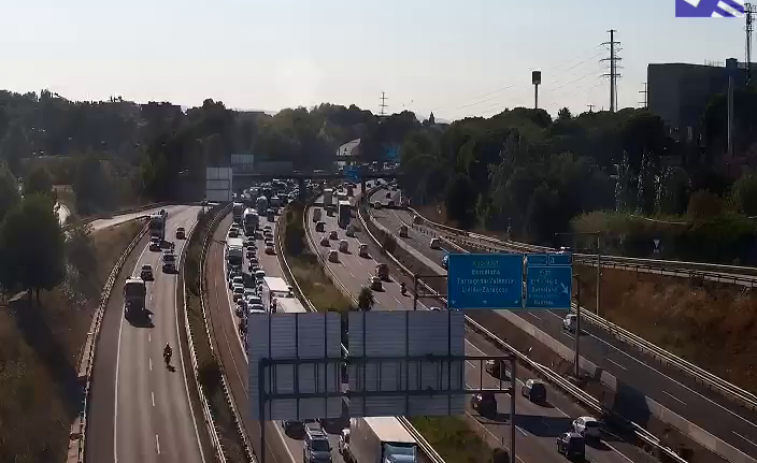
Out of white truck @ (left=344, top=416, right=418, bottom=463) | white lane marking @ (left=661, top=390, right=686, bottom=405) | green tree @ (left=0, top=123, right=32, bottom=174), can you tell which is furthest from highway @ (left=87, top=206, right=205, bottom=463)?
green tree @ (left=0, top=123, right=32, bottom=174)

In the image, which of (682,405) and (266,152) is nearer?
(682,405)

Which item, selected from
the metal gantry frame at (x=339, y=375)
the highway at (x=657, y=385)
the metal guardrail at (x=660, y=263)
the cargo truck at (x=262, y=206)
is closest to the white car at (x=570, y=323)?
the highway at (x=657, y=385)

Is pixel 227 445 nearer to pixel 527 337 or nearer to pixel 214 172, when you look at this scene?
pixel 527 337

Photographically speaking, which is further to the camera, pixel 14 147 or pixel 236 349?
pixel 14 147

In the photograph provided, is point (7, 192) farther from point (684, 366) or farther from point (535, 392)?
point (684, 366)

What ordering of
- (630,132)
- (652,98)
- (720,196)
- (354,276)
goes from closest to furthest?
(720,196) → (354,276) → (630,132) → (652,98)

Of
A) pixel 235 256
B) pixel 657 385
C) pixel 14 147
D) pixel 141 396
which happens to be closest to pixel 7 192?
pixel 235 256

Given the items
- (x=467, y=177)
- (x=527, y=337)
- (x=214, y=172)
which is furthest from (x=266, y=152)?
(x=527, y=337)

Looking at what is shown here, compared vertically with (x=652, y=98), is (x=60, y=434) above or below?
below
